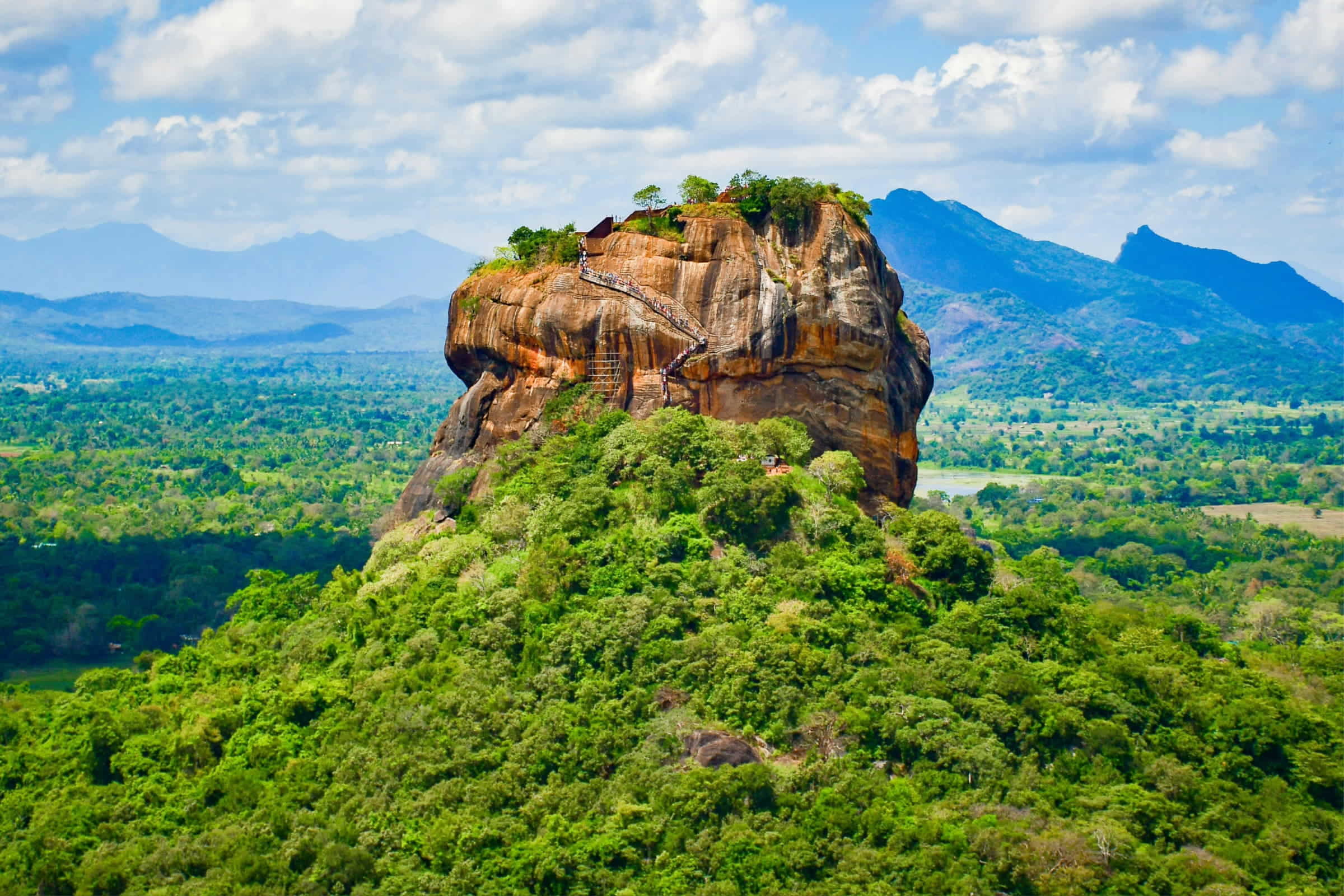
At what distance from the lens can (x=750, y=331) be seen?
37.5 meters

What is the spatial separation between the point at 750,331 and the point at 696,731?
40.4 feet

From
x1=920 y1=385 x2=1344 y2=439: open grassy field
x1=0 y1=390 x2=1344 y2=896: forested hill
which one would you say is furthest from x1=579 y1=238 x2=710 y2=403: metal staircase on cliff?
x1=920 y1=385 x2=1344 y2=439: open grassy field

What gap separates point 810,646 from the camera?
30.2 meters

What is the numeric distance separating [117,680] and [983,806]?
22036 millimetres

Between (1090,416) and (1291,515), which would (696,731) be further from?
(1090,416)

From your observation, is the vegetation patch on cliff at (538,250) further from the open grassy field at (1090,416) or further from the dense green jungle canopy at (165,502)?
the open grassy field at (1090,416)

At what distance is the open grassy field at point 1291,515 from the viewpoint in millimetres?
93938

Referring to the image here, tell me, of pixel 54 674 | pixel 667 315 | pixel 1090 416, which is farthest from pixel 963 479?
pixel 667 315

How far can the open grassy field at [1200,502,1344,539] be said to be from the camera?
93.9m

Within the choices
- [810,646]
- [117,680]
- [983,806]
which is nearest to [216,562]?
[117,680]

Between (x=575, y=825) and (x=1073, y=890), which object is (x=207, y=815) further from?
(x=1073, y=890)

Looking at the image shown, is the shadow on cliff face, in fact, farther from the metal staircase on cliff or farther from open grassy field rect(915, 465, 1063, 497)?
open grassy field rect(915, 465, 1063, 497)

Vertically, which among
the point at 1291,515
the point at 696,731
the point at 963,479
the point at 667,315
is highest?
the point at 667,315

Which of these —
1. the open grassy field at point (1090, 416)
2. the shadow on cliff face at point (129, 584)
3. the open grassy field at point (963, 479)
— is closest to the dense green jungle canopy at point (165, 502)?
the shadow on cliff face at point (129, 584)
